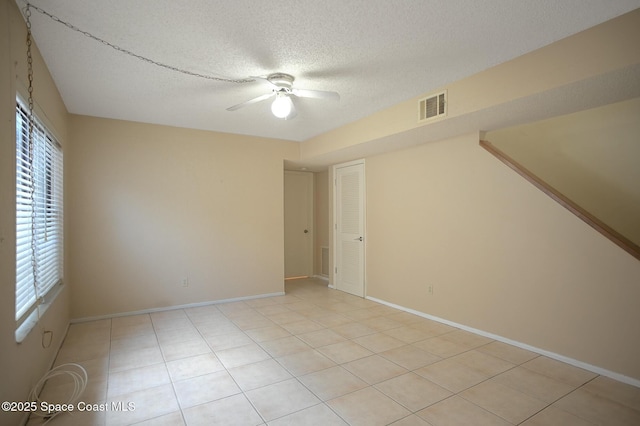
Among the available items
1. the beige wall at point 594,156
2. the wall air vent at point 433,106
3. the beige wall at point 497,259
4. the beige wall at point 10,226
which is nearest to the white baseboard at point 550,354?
the beige wall at point 497,259

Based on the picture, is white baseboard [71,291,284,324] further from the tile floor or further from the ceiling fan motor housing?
the ceiling fan motor housing

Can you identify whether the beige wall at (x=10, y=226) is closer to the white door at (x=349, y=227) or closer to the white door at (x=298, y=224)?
the white door at (x=349, y=227)

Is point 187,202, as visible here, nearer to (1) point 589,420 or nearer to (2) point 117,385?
(2) point 117,385

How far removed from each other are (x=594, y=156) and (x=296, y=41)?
149 inches

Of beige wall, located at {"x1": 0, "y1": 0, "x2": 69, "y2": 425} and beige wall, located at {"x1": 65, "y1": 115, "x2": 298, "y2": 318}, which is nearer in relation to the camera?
beige wall, located at {"x1": 0, "y1": 0, "x2": 69, "y2": 425}

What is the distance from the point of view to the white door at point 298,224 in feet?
22.2

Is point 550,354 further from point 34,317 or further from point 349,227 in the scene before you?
point 34,317

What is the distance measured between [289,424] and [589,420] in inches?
77.6

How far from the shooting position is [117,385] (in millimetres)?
2504

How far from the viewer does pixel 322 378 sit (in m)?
2.59

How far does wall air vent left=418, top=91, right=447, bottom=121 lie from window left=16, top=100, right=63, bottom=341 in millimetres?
3364

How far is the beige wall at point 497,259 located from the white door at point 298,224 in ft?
7.77

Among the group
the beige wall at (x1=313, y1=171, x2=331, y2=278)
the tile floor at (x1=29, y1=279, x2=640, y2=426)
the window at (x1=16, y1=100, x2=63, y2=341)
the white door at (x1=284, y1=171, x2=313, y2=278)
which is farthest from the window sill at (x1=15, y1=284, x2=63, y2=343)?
the beige wall at (x1=313, y1=171, x2=331, y2=278)

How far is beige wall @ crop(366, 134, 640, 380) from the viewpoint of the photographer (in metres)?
2.66
